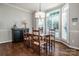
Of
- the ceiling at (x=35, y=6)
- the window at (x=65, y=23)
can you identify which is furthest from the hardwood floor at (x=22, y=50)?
the ceiling at (x=35, y=6)

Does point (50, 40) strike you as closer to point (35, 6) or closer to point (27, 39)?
point (27, 39)

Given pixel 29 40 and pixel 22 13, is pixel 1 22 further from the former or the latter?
pixel 29 40

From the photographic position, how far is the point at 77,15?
2.42 metres

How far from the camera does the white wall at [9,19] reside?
243 centimetres

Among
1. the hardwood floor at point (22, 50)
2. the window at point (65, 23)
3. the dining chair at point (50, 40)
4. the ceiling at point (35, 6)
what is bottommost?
the hardwood floor at point (22, 50)

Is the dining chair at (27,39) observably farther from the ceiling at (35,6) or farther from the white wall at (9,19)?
the ceiling at (35,6)

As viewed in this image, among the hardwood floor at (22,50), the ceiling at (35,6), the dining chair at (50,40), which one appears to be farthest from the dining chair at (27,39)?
the ceiling at (35,6)

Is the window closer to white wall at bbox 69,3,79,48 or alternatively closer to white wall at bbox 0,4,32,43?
white wall at bbox 69,3,79,48

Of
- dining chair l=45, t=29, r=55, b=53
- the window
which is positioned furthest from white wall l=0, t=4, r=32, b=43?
the window

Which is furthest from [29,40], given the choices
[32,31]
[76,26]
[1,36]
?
[76,26]

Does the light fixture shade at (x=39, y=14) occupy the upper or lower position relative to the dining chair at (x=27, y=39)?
upper

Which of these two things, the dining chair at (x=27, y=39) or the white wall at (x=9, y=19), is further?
the dining chair at (x=27, y=39)

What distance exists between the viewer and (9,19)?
2.46 metres

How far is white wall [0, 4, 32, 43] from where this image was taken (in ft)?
7.96
